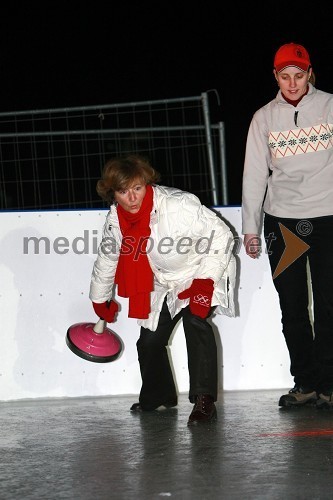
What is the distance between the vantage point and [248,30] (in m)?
11.7

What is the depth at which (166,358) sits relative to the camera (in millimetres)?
4246

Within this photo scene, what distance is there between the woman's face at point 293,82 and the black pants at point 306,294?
0.57m

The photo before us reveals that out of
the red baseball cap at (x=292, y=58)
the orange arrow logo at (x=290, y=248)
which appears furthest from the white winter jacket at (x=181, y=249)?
the red baseball cap at (x=292, y=58)

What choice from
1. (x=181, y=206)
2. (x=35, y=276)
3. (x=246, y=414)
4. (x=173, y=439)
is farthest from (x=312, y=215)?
(x=35, y=276)

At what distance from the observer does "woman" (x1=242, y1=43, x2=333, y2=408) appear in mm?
4051

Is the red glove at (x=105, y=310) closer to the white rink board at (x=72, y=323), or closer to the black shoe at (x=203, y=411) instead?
the white rink board at (x=72, y=323)

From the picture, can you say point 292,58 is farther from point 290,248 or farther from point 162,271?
point 162,271

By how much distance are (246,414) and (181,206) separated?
38.1 inches

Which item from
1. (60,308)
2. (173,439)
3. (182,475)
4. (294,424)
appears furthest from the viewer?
(60,308)

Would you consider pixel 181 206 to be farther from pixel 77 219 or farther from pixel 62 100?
pixel 62 100

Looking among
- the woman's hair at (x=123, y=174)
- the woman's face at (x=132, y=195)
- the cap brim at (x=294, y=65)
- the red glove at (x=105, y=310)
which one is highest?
the cap brim at (x=294, y=65)

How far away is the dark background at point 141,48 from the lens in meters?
11.4

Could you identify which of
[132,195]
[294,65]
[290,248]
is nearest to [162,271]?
[132,195]

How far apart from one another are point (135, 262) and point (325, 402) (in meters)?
1.06
